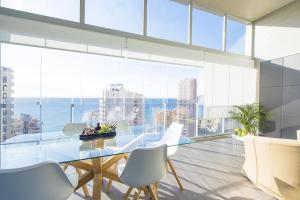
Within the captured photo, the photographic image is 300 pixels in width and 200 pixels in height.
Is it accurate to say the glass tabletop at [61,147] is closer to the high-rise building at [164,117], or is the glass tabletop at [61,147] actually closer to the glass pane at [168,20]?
the high-rise building at [164,117]

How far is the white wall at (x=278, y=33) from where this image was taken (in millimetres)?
4996

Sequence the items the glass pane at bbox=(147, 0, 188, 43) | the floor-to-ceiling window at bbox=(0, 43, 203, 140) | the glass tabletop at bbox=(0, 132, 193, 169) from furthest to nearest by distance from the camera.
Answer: the glass pane at bbox=(147, 0, 188, 43) → the floor-to-ceiling window at bbox=(0, 43, 203, 140) → the glass tabletop at bbox=(0, 132, 193, 169)

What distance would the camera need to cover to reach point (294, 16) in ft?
16.5

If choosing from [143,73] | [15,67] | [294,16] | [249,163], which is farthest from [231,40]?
[15,67]

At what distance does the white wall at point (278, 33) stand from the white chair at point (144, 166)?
5.12 m

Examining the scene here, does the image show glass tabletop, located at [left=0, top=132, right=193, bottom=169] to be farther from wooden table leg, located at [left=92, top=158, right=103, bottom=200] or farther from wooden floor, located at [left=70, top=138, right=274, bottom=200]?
wooden floor, located at [left=70, top=138, right=274, bottom=200]

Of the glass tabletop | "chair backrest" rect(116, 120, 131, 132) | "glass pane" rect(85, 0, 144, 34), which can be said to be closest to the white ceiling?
"glass pane" rect(85, 0, 144, 34)

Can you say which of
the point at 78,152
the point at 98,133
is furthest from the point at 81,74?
the point at 78,152

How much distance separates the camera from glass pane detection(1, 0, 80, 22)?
3.11 metres

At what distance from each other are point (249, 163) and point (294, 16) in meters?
4.56

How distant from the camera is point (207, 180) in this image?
2969 mm

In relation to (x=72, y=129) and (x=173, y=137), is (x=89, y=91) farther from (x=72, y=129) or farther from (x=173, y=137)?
(x=173, y=137)

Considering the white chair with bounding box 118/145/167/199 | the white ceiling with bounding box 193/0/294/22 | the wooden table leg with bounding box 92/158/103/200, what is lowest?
the wooden table leg with bounding box 92/158/103/200

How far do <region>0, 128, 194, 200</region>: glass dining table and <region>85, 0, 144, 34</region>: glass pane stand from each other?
2.35m
